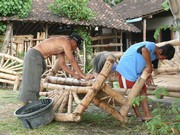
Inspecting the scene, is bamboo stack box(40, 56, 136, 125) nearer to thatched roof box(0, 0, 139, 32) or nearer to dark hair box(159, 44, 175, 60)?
dark hair box(159, 44, 175, 60)

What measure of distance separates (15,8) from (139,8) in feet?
25.8

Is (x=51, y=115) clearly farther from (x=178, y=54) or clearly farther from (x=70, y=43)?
(x=178, y=54)

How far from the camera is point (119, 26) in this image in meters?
18.0

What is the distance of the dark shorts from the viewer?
5.31m

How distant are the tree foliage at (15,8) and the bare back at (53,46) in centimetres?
894

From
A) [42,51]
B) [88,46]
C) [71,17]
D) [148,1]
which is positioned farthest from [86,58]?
[42,51]

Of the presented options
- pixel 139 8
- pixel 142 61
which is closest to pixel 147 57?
pixel 142 61

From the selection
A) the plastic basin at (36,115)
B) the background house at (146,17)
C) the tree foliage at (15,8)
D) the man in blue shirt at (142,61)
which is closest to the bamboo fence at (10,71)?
the tree foliage at (15,8)

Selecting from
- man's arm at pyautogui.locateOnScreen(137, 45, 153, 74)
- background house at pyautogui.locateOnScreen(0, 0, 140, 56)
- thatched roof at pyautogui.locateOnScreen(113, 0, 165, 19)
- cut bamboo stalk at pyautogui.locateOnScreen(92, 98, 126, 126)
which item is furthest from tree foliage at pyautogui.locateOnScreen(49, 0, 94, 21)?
cut bamboo stalk at pyautogui.locateOnScreen(92, 98, 126, 126)

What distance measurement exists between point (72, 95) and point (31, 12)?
36.6 feet

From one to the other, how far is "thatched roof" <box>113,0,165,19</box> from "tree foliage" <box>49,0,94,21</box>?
2941 millimetres

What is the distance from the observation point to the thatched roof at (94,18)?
15.3m

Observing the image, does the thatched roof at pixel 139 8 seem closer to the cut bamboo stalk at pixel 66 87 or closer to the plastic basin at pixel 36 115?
the cut bamboo stalk at pixel 66 87

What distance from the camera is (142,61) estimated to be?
16.7 ft
